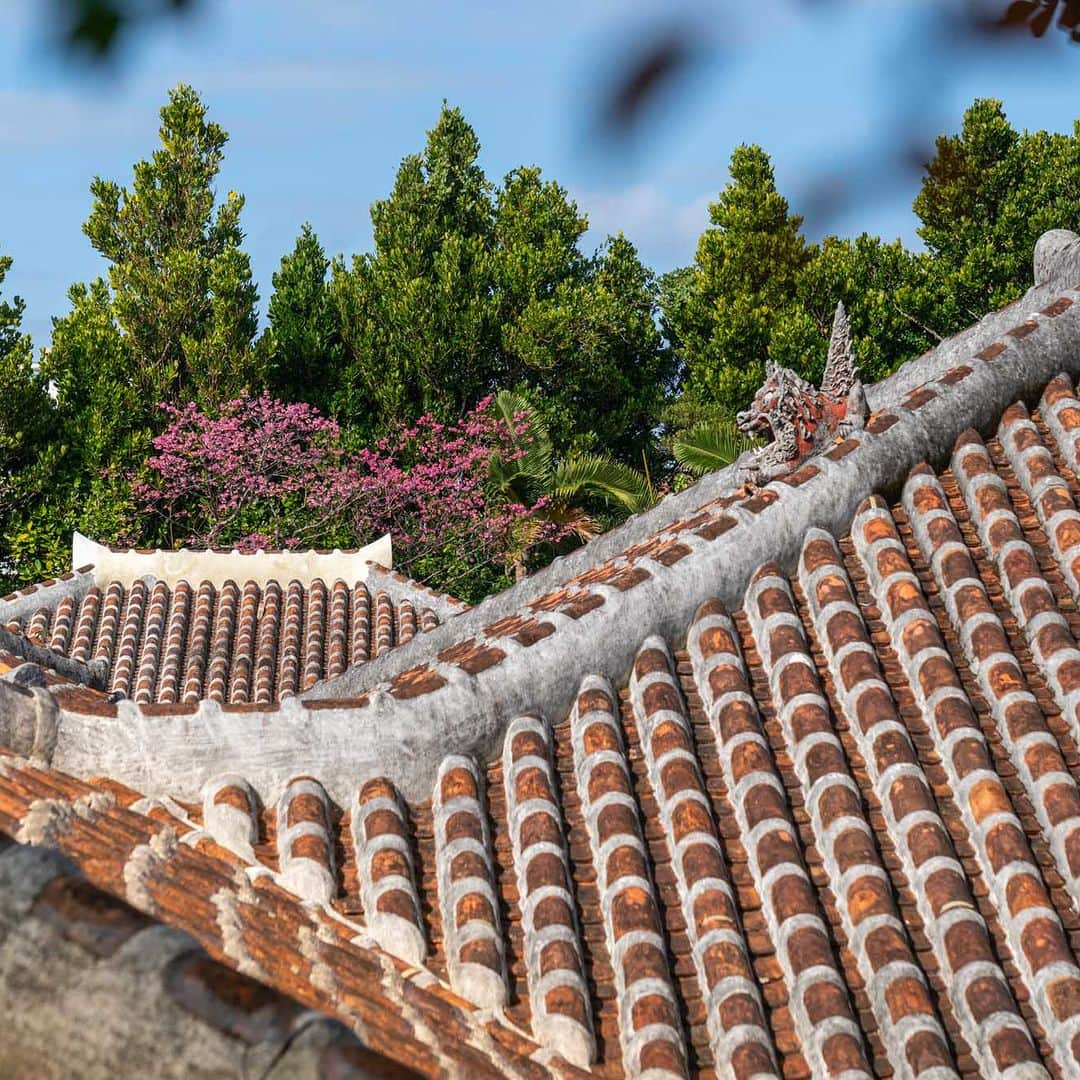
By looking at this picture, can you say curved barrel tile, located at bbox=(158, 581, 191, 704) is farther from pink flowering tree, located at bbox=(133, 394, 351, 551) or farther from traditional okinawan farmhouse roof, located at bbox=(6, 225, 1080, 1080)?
traditional okinawan farmhouse roof, located at bbox=(6, 225, 1080, 1080)

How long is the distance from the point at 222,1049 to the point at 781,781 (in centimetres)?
369

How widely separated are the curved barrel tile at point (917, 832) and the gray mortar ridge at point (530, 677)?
1.13 feet

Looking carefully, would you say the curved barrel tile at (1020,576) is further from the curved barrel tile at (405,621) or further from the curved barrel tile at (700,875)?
the curved barrel tile at (405,621)

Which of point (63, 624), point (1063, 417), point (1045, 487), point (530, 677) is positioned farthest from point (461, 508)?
point (530, 677)

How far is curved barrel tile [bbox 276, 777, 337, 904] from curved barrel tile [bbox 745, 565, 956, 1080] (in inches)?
73.5

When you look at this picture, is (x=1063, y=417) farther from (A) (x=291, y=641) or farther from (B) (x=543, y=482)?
(B) (x=543, y=482)

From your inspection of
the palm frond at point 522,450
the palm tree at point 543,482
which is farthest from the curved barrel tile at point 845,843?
the palm frond at point 522,450

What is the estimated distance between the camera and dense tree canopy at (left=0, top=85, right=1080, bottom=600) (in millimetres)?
29922

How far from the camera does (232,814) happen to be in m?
5.37

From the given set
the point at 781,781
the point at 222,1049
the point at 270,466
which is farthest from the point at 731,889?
the point at 270,466

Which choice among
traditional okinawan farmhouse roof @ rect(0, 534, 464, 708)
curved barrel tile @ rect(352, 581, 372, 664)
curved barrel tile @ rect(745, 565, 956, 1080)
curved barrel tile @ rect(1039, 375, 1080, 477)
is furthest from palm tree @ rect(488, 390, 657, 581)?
curved barrel tile @ rect(745, 565, 956, 1080)

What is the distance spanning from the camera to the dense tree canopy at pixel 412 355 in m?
29.9

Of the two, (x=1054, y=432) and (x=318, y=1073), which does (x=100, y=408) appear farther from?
(x=318, y=1073)

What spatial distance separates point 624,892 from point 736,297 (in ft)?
93.1
